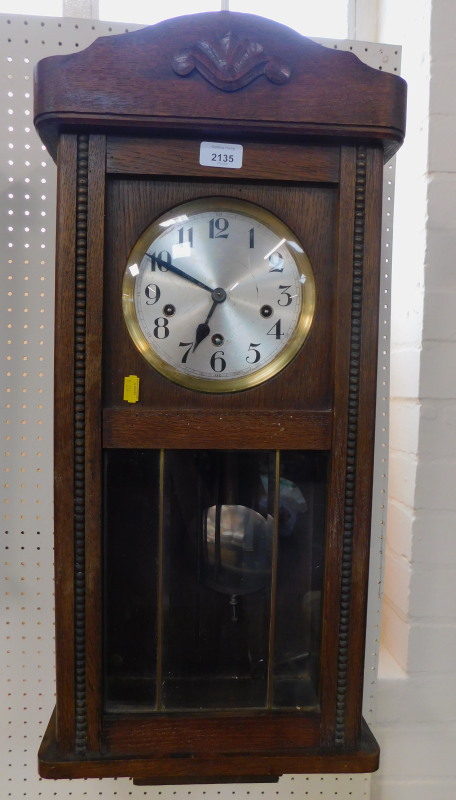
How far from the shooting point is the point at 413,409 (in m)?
1.04

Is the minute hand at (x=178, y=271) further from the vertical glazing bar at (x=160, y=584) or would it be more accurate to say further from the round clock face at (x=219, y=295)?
the vertical glazing bar at (x=160, y=584)

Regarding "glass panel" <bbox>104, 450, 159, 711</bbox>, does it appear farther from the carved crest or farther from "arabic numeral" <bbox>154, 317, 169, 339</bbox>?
the carved crest

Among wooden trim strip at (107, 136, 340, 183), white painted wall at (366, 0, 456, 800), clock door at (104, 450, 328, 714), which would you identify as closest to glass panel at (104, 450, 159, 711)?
clock door at (104, 450, 328, 714)

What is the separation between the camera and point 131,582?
745mm

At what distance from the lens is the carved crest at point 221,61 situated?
0.67m

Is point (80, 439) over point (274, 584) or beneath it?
over

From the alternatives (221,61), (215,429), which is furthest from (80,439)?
(221,61)

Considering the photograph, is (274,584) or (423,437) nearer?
(274,584)

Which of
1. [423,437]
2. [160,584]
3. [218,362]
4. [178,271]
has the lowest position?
[160,584]

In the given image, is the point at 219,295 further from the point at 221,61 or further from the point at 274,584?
→ the point at 274,584

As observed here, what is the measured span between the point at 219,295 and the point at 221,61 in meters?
0.25

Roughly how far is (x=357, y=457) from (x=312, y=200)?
1.01ft

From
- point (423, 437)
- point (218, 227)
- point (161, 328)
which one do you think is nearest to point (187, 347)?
point (161, 328)

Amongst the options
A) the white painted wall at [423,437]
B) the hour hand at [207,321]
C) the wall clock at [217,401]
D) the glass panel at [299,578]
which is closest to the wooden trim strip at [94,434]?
the wall clock at [217,401]
